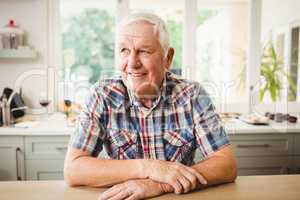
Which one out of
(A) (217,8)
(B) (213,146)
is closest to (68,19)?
(A) (217,8)

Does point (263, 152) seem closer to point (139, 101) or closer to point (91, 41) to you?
point (139, 101)

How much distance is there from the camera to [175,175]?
0.99 meters

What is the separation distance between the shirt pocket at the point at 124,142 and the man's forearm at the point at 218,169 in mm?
307

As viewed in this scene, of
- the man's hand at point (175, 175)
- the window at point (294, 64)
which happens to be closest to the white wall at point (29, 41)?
the man's hand at point (175, 175)

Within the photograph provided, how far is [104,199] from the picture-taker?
917 mm

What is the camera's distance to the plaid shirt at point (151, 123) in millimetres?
1271

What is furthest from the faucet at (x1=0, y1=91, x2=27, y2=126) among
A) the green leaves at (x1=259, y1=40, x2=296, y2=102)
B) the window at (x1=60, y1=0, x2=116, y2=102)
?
the green leaves at (x1=259, y1=40, x2=296, y2=102)

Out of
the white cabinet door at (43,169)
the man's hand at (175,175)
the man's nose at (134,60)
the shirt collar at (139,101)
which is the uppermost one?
the man's nose at (134,60)

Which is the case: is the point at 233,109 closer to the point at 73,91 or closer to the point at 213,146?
the point at 73,91

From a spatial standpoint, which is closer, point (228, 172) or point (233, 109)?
point (228, 172)

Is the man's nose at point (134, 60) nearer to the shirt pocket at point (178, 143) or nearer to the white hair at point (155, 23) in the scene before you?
the white hair at point (155, 23)

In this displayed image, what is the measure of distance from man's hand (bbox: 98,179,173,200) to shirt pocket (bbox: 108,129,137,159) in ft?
0.97

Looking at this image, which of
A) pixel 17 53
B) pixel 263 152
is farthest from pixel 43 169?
pixel 263 152

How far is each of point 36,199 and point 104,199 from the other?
0.21m
